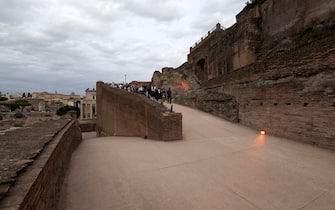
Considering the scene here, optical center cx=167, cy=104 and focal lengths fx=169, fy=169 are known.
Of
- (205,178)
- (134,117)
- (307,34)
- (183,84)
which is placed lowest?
(205,178)

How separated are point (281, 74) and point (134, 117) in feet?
23.4

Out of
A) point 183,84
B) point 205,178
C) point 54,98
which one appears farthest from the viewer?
point 54,98

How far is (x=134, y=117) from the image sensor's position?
29.6 feet

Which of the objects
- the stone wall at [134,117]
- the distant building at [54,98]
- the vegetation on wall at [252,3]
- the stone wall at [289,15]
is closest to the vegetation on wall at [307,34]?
the stone wall at [289,15]

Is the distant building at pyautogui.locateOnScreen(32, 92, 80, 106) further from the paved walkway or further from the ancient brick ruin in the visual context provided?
the paved walkway

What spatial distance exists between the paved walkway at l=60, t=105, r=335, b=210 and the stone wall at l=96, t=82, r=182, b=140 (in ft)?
4.04

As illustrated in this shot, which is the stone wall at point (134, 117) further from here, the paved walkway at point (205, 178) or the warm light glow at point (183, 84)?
the warm light glow at point (183, 84)

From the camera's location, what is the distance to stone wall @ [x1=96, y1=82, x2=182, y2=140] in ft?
23.1

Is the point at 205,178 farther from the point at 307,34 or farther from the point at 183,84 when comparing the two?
the point at 183,84

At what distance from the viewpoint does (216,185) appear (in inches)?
127

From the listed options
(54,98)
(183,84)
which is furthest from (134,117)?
(54,98)

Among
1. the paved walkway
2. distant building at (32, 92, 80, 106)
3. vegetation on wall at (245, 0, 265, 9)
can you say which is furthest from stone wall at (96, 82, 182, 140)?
distant building at (32, 92, 80, 106)

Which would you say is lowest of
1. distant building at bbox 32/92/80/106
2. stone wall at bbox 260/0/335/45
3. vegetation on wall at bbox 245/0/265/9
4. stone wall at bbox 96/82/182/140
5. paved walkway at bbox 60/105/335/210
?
paved walkway at bbox 60/105/335/210

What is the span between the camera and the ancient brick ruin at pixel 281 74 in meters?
5.70
